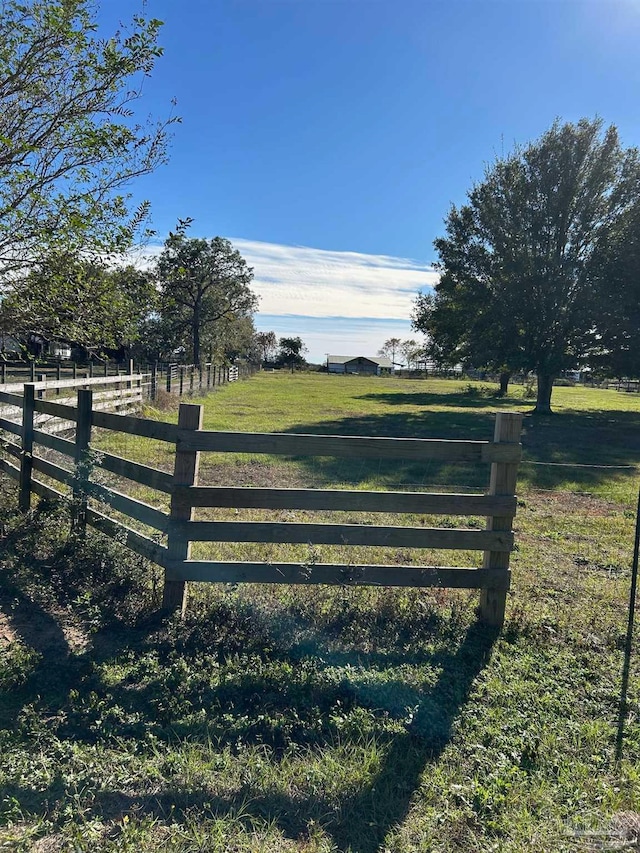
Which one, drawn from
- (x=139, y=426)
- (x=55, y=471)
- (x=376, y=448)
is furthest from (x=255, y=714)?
(x=55, y=471)

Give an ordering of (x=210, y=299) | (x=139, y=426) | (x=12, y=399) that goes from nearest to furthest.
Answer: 1. (x=139, y=426)
2. (x=12, y=399)
3. (x=210, y=299)

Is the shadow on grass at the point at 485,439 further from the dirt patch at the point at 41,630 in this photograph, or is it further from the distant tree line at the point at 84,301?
the dirt patch at the point at 41,630

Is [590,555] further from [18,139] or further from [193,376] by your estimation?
[193,376]

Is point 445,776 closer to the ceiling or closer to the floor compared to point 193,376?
closer to the floor

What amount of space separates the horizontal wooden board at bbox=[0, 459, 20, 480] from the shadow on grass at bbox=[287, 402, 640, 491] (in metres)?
4.41

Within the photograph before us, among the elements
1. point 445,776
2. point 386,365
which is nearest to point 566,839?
point 445,776

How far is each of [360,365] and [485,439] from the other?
413 feet

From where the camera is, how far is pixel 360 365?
140 m

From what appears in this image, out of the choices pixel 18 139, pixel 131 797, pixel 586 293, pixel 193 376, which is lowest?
pixel 131 797

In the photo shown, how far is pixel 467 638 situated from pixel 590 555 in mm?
3072

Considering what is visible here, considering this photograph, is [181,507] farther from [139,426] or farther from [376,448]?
[376,448]

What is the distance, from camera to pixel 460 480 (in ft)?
32.0

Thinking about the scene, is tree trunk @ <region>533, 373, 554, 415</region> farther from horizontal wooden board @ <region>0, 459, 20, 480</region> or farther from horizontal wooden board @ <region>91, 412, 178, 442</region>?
horizontal wooden board @ <region>91, 412, 178, 442</region>

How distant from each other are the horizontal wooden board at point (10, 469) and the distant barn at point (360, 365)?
111050mm
